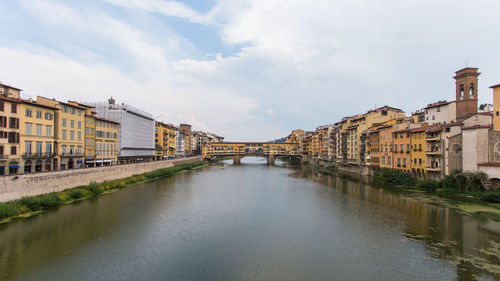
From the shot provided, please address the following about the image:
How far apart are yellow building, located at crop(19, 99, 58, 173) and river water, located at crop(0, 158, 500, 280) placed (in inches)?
272

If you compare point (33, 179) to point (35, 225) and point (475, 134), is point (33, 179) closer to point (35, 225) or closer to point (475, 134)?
point (35, 225)

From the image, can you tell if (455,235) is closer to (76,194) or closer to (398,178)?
(398,178)

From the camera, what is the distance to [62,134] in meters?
29.9

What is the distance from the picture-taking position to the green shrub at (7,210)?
18.5 meters

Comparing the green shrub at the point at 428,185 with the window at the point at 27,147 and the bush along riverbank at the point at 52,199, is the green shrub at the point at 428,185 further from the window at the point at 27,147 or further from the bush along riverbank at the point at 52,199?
the window at the point at 27,147

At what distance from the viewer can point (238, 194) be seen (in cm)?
3216

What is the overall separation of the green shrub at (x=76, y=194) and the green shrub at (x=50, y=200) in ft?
6.39

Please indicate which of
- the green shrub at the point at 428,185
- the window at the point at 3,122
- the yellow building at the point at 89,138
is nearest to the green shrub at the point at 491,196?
the green shrub at the point at 428,185

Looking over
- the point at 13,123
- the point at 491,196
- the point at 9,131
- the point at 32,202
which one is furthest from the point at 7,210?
the point at 491,196

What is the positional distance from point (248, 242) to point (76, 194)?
19.8m

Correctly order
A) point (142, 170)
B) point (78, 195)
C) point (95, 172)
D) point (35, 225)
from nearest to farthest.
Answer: point (35, 225), point (78, 195), point (95, 172), point (142, 170)

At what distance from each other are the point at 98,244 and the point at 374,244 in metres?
16.1

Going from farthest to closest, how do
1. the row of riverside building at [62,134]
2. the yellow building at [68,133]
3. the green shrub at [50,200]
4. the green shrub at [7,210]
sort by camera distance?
the yellow building at [68,133], the row of riverside building at [62,134], the green shrub at [50,200], the green shrub at [7,210]

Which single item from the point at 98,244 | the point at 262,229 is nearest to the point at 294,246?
the point at 262,229
